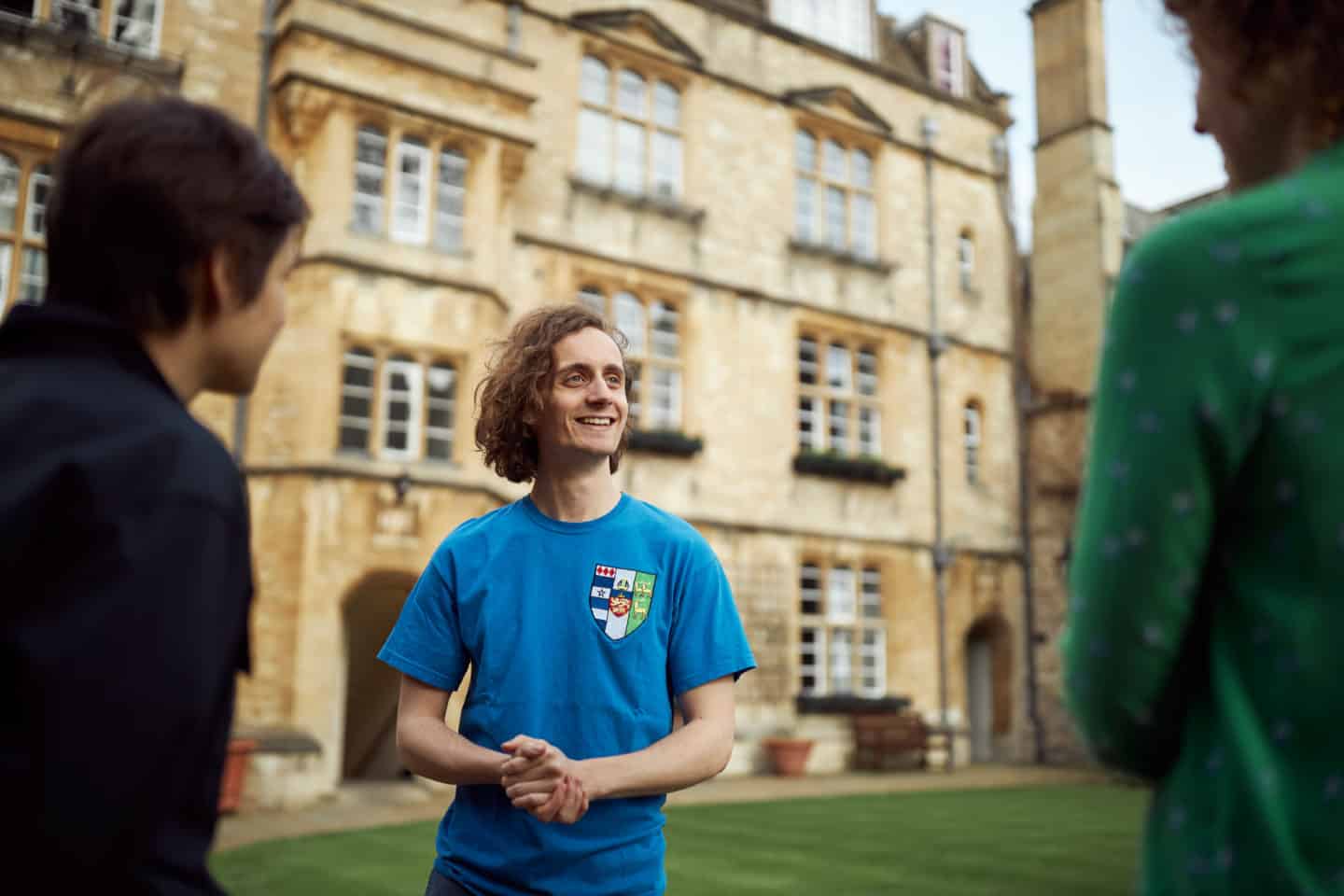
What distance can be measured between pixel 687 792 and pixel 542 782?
37.4 feet

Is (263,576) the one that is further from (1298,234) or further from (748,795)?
(1298,234)

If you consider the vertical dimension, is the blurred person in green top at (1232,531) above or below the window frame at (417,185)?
below

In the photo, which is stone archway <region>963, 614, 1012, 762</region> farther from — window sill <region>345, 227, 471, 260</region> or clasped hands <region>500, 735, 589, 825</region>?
clasped hands <region>500, 735, 589, 825</region>

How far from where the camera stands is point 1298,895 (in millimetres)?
900

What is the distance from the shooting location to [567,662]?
7.24 ft

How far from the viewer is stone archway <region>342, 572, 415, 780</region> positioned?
49.4 ft

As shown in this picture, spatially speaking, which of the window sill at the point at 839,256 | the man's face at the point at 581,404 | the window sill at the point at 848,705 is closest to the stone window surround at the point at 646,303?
the window sill at the point at 839,256

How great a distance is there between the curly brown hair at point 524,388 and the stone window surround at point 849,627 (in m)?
14.3

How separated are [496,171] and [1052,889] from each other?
410 inches

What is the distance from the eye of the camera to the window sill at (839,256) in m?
17.5

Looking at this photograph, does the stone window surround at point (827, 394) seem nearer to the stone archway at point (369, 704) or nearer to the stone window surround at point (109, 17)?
the stone archway at point (369, 704)

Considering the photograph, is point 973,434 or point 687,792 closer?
point 687,792

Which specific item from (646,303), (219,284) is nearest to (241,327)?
(219,284)

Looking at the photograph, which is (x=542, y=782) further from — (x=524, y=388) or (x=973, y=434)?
(x=973, y=434)
